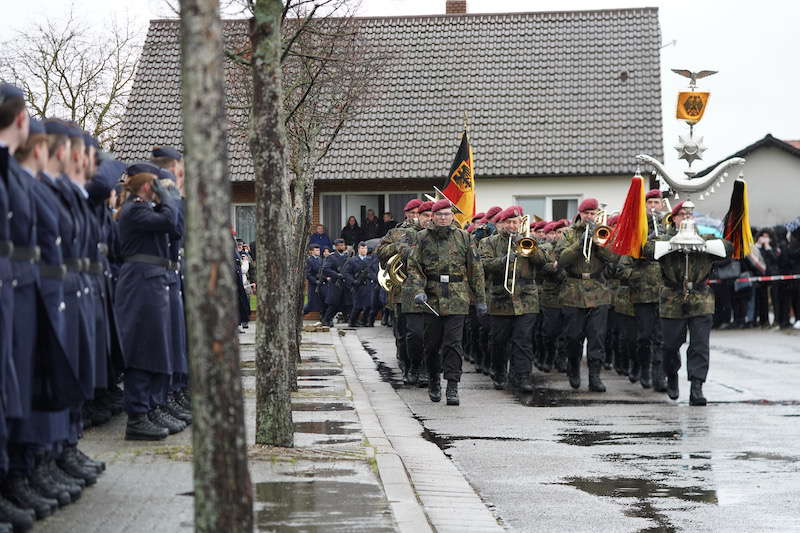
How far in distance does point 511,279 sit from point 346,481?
8160 mm

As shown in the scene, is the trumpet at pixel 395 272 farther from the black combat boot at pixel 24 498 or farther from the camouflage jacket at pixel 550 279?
the black combat boot at pixel 24 498

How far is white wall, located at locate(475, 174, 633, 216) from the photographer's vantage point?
36031 mm

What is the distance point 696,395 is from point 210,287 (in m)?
10.1

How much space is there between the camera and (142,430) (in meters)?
10.0

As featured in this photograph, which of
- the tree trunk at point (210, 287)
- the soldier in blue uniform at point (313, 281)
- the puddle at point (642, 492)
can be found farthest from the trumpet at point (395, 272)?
the soldier in blue uniform at point (313, 281)

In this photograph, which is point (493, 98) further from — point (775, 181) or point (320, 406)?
point (320, 406)

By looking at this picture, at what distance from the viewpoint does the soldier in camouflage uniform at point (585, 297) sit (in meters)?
16.2

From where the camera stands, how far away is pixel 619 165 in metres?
35.6

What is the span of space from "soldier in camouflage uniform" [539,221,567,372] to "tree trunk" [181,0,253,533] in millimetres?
11669

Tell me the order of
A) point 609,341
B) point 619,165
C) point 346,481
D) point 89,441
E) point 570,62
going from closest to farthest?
point 346,481 → point 89,441 → point 609,341 → point 619,165 → point 570,62

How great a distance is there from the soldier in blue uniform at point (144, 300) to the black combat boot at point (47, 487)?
238 cm

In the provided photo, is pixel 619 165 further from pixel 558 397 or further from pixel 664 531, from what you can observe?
pixel 664 531

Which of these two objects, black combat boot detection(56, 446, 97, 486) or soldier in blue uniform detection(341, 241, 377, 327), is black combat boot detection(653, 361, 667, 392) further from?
soldier in blue uniform detection(341, 241, 377, 327)

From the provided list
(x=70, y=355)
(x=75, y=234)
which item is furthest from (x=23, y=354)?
(x=75, y=234)
